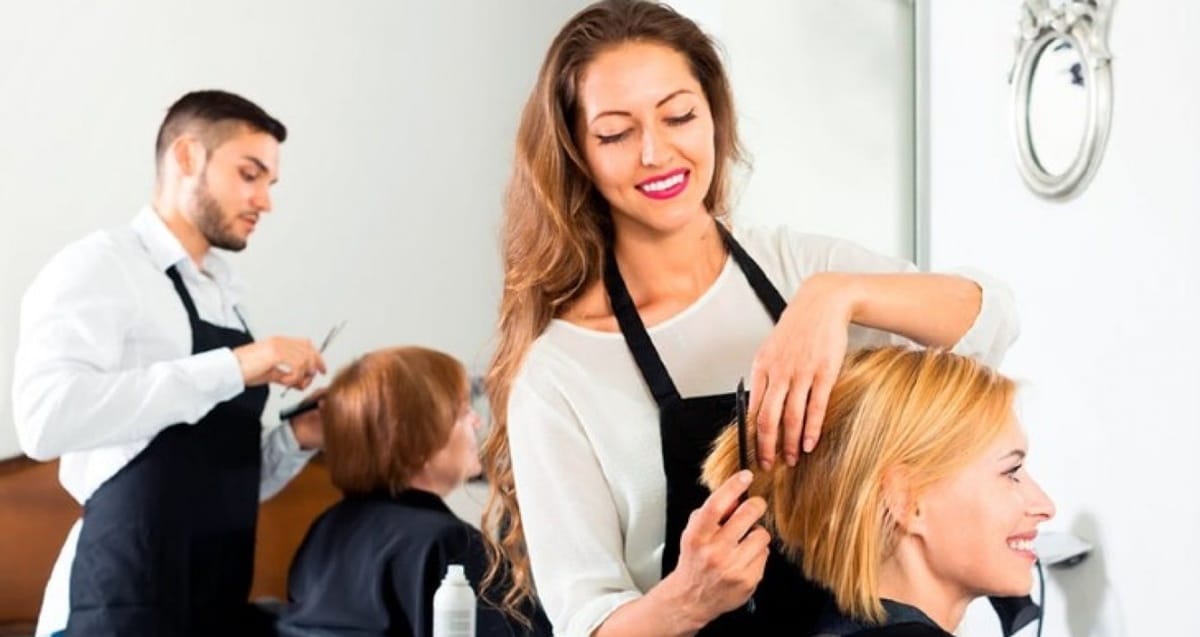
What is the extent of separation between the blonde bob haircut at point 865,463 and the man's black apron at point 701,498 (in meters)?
0.02

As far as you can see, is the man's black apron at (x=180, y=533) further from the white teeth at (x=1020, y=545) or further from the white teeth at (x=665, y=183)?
the white teeth at (x=1020, y=545)

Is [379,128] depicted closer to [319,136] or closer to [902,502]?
[319,136]

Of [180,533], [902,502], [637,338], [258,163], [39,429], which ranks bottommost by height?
[180,533]

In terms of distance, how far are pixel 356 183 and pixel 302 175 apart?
131 mm

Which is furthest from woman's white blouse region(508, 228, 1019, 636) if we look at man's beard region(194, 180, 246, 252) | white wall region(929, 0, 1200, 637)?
man's beard region(194, 180, 246, 252)

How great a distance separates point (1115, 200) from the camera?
2098 mm

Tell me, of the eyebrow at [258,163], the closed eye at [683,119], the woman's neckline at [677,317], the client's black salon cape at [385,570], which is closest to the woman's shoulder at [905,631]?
the woman's neckline at [677,317]

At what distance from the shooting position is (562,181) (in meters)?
1.57

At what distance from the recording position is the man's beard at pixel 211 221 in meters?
2.87

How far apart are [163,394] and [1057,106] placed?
1.47m

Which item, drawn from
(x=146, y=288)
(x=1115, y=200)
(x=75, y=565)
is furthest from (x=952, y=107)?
(x=75, y=565)

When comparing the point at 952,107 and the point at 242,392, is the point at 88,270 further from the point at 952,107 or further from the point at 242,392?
the point at 952,107

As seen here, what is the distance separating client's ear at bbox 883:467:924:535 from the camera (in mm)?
1436

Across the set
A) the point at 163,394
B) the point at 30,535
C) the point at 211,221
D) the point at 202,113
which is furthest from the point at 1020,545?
the point at 30,535
